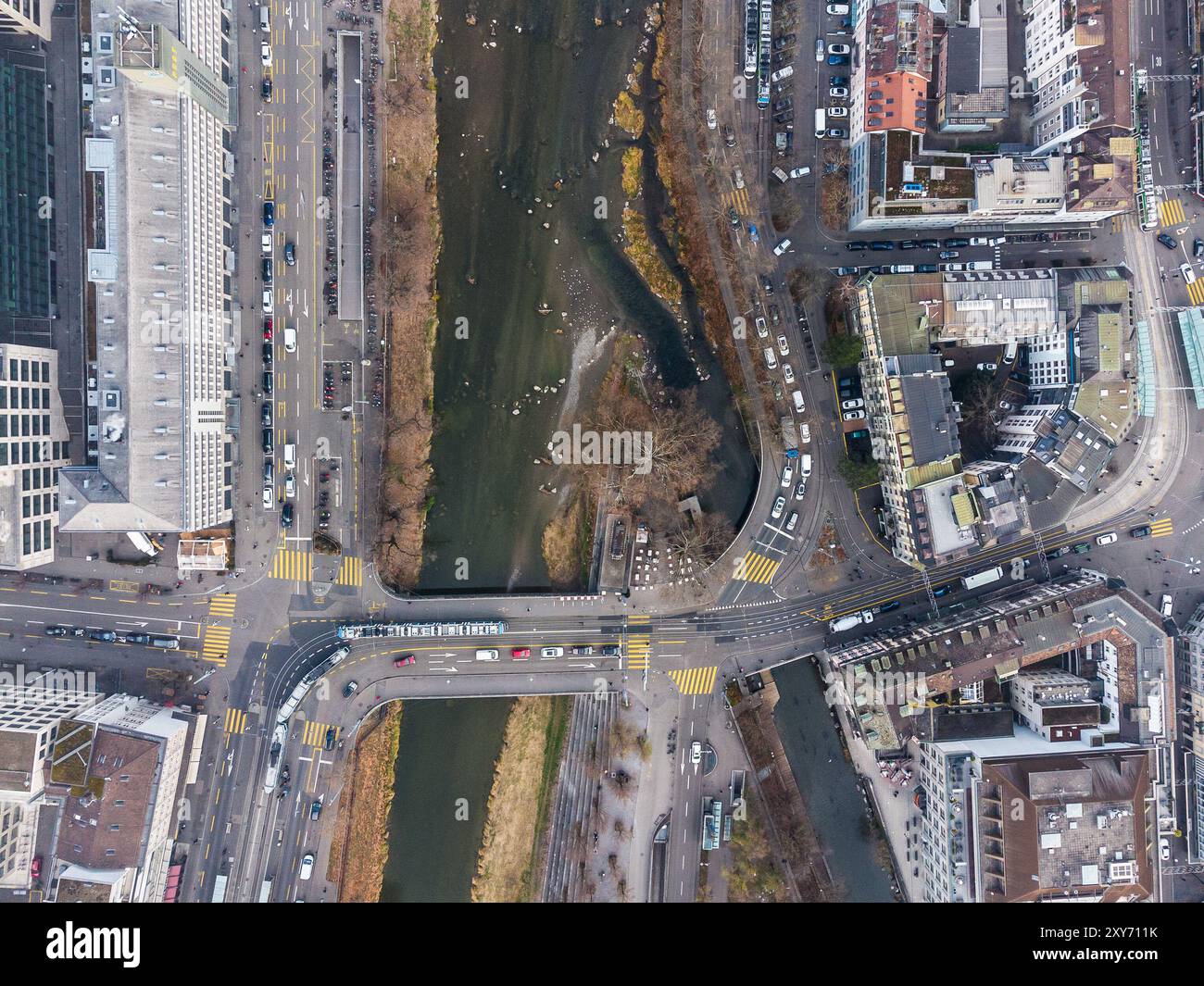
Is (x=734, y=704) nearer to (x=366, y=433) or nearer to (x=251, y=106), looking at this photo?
(x=366, y=433)

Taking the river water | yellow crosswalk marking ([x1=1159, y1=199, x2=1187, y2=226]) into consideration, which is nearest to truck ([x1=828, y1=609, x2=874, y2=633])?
the river water

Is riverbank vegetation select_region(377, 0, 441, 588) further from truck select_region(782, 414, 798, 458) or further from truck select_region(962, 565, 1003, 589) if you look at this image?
truck select_region(962, 565, 1003, 589)

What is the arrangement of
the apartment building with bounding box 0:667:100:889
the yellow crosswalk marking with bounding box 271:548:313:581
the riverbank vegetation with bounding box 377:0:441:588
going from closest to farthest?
the apartment building with bounding box 0:667:100:889
the riverbank vegetation with bounding box 377:0:441:588
the yellow crosswalk marking with bounding box 271:548:313:581

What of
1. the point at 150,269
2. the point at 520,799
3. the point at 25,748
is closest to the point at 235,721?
the point at 25,748

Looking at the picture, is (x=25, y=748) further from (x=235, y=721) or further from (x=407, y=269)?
(x=407, y=269)

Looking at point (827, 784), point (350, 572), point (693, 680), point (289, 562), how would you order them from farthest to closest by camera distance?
1. point (827, 784)
2. point (693, 680)
3. point (350, 572)
4. point (289, 562)

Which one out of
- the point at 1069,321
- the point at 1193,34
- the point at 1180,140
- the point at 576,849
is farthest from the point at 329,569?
the point at 1193,34
